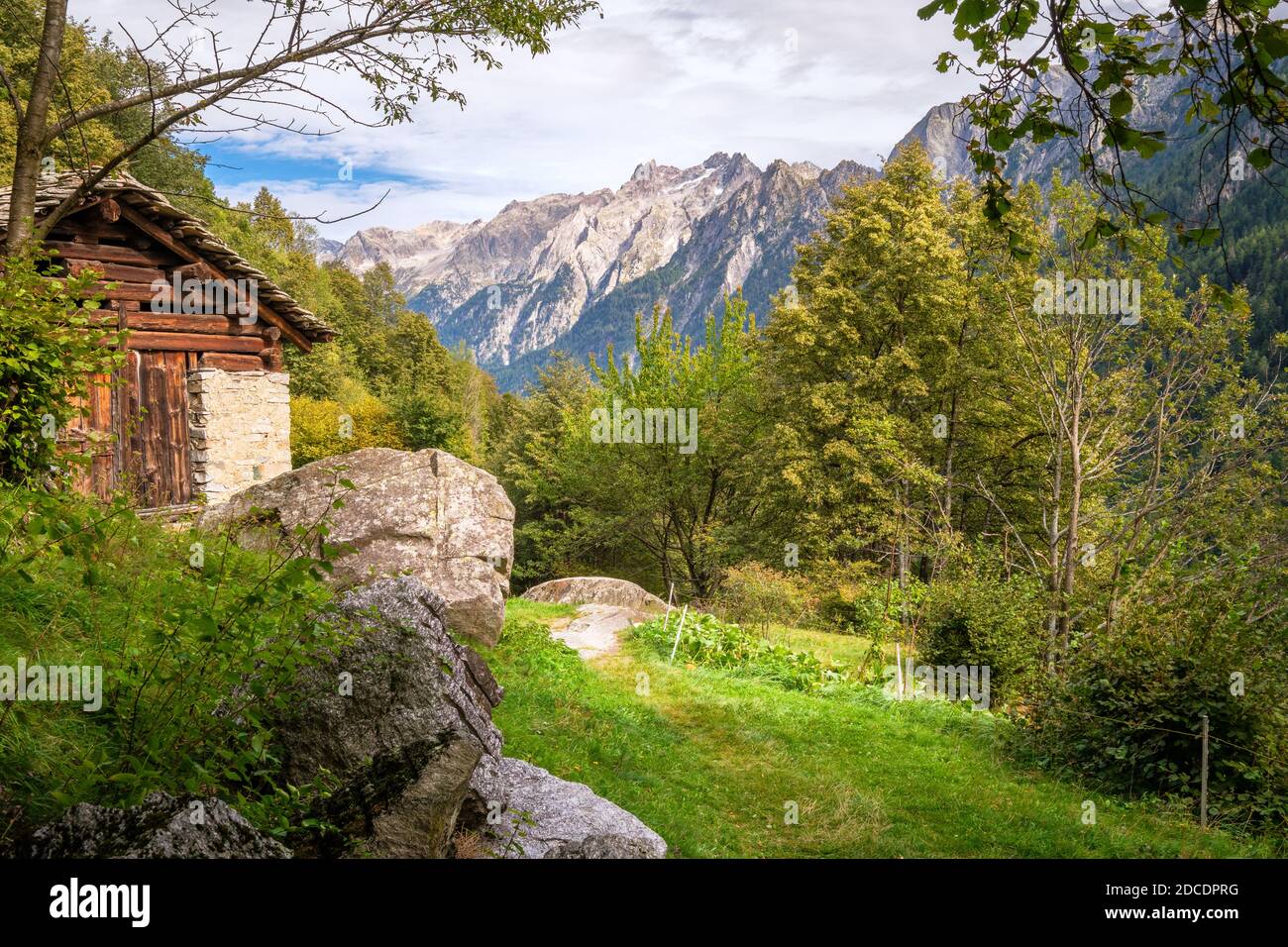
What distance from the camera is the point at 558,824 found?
221 inches

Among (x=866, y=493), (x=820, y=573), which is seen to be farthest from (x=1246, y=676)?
(x=866, y=493)

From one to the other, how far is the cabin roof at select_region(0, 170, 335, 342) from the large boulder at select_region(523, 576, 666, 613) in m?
9.62

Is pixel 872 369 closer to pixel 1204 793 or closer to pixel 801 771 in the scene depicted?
pixel 801 771

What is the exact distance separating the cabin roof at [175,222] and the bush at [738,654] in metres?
9.04

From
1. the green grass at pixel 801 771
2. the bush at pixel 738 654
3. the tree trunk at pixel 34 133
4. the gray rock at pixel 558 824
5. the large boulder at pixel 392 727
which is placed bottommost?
the bush at pixel 738 654

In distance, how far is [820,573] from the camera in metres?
23.7

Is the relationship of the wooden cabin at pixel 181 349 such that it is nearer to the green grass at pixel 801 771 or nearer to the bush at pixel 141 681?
the green grass at pixel 801 771

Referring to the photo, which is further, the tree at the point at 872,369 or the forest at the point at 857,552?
the tree at the point at 872,369

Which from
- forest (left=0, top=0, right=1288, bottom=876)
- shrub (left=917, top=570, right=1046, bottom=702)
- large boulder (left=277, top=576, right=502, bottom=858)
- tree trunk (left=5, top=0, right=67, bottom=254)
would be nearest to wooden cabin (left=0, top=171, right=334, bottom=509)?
forest (left=0, top=0, right=1288, bottom=876)

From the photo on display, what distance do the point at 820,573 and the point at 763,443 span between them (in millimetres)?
5186

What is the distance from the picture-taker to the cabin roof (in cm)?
1144

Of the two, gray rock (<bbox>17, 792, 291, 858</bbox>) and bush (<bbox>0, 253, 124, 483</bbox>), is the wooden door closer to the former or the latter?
bush (<bbox>0, 253, 124, 483</bbox>)

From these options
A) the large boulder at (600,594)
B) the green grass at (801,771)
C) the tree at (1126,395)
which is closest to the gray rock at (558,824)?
the green grass at (801,771)
